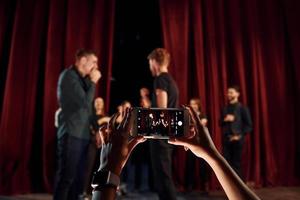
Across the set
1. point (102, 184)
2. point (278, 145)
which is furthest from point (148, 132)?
point (278, 145)

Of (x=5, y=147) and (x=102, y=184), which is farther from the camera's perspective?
(x=5, y=147)

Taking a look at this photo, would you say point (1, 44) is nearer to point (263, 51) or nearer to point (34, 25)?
point (34, 25)

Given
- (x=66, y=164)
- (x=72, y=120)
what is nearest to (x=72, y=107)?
(x=72, y=120)

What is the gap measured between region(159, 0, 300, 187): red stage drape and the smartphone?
109 inches

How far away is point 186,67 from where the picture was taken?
3.87 meters

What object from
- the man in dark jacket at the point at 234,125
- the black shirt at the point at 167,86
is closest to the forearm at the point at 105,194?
the black shirt at the point at 167,86

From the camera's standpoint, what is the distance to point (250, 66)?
4.09 m

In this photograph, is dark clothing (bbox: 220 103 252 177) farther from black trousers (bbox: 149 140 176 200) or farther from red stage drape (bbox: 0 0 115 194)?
black trousers (bbox: 149 140 176 200)

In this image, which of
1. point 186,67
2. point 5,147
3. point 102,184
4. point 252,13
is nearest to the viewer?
point 102,184

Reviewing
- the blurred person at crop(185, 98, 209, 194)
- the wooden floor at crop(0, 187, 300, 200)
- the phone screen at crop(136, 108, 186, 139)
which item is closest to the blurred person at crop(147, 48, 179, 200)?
the phone screen at crop(136, 108, 186, 139)

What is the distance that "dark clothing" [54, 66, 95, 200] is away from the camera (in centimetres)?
198

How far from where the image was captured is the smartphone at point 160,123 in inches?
41.3

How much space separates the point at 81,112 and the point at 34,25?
1.84 metres

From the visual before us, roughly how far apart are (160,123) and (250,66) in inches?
129
